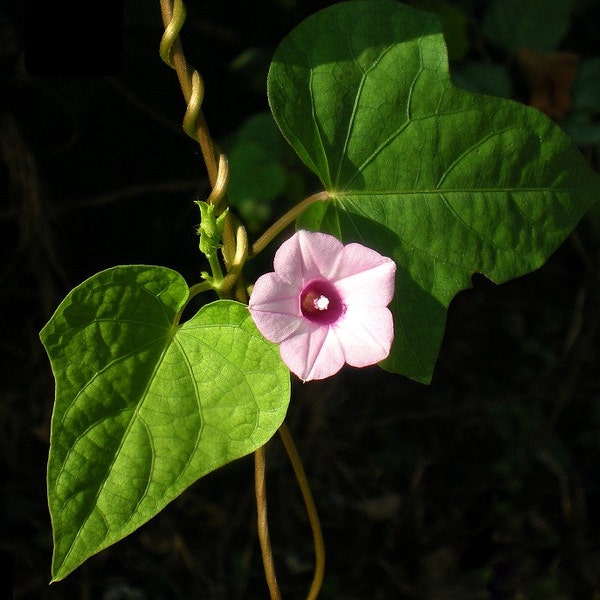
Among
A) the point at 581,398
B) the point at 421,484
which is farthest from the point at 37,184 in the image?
the point at 581,398

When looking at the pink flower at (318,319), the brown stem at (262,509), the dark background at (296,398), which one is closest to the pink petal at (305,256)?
the pink flower at (318,319)

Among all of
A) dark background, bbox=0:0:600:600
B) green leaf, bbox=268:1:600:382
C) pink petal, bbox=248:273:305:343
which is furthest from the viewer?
dark background, bbox=0:0:600:600

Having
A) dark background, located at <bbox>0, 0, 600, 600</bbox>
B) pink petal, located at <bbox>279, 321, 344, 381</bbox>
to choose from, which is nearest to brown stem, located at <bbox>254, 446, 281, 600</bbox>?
pink petal, located at <bbox>279, 321, 344, 381</bbox>

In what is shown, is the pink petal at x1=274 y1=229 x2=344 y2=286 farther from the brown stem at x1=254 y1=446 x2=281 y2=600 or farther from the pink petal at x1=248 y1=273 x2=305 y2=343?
the brown stem at x1=254 y1=446 x2=281 y2=600

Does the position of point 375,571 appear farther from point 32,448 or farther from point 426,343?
point 426,343

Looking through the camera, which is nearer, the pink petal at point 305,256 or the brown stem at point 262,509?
the pink petal at point 305,256

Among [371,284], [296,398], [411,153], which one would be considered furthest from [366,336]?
[296,398]

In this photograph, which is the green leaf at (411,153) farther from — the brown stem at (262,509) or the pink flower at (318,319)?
the brown stem at (262,509)

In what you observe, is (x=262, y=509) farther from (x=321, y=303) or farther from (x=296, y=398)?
(x=296, y=398)
